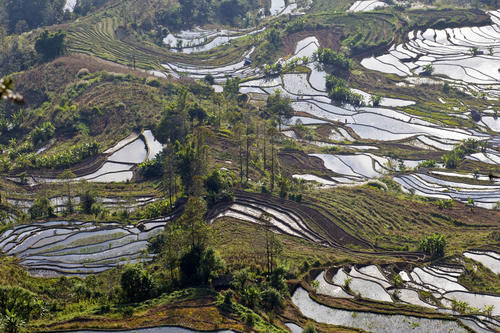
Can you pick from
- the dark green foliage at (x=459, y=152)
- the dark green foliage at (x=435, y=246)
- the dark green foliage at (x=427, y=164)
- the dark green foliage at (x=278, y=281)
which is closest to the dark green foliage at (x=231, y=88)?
the dark green foliage at (x=427, y=164)

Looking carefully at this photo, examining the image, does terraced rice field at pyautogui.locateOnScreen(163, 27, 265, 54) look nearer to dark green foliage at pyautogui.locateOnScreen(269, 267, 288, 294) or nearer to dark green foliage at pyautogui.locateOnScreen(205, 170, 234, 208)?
dark green foliage at pyautogui.locateOnScreen(205, 170, 234, 208)


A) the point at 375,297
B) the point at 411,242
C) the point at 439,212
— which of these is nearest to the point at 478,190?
the point at 439,212

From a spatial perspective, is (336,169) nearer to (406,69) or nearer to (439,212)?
(439,212)

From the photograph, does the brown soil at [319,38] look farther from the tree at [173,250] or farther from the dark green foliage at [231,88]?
the tree at [173,250]

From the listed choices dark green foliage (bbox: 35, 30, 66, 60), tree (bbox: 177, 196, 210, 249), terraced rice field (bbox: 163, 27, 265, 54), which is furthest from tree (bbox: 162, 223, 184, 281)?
terraced rice field (bbox: 163, 27, 265, 54)

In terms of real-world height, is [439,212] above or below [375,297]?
above

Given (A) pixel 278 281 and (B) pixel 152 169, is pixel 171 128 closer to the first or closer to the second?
(B) pixel 152 169
